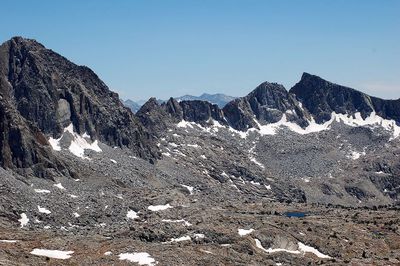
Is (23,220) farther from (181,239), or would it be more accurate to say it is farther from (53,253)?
(181,239)

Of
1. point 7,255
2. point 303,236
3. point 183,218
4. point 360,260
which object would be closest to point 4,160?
point 183,218

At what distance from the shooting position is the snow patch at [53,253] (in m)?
114

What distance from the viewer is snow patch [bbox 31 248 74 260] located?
373ft

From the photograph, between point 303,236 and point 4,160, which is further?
point 4,160

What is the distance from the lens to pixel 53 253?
11594cm

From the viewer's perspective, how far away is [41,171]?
18800cm

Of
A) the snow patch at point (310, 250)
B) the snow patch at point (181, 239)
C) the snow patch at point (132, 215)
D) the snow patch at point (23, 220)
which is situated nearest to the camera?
the snow patch at point (181, 239)

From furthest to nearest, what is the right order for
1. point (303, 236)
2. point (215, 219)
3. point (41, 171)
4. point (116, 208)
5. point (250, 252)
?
point (41, 171), point (116, 208), point (215, 219), point (303, 236), point (250, 252)

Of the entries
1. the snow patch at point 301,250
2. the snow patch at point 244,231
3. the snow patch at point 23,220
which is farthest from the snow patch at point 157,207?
the snow patch at point 301,250

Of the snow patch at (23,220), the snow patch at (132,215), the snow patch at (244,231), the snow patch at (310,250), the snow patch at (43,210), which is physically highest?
the snow patch at (43,210)

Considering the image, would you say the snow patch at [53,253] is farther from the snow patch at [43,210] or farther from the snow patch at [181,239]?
the snow patch at [43,210]

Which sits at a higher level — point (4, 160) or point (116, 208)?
point (4, 160)

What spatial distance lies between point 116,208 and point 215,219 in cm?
3260

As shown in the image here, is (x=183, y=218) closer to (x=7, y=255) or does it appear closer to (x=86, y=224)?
(x=86, y=224)
